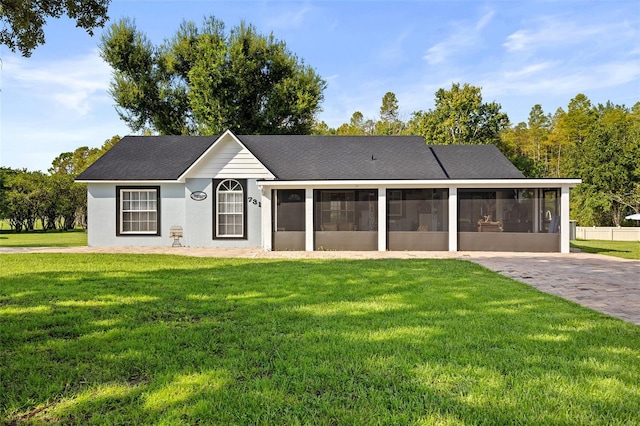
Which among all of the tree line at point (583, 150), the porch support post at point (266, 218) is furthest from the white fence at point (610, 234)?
the porch support post at point (266, 218)

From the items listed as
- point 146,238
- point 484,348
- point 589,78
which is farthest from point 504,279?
point 589,78

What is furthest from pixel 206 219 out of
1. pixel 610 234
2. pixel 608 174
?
pixel 608 174

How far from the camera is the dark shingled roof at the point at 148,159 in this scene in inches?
648

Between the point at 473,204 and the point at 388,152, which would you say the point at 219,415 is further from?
the point at 388,152

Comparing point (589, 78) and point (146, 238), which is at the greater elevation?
point (589, 78)

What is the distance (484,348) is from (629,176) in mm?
38416

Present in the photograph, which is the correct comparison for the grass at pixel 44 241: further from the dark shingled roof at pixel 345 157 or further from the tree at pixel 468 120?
the tree at pixel 468 120

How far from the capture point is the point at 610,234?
2791 cm

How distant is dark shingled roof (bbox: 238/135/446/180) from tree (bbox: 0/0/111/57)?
29.6 feet

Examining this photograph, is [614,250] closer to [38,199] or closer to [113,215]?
[113,215]

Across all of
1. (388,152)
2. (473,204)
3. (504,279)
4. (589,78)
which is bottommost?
(504,279)

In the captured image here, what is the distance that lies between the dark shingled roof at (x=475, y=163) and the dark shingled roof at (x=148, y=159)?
452 inches

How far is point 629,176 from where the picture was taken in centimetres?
3341

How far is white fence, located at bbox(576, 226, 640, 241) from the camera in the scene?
89.3ft
